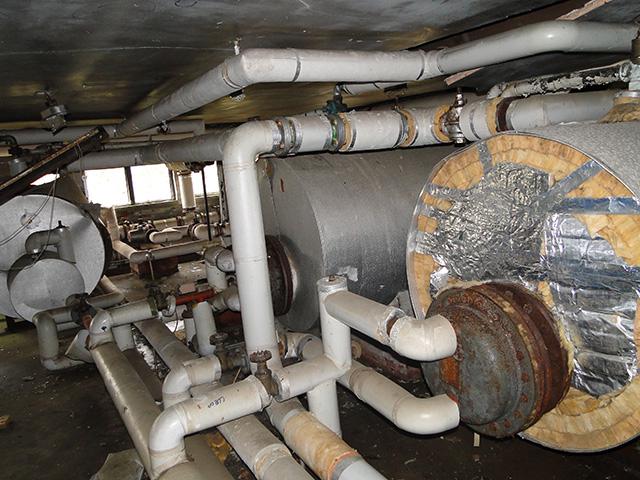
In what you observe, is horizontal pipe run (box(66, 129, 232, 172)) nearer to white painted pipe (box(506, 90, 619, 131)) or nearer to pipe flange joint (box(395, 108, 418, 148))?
pipe flange joint (box(395, 108, 418, 148))

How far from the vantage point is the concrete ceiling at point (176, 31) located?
1743 mm

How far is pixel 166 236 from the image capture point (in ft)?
28.8

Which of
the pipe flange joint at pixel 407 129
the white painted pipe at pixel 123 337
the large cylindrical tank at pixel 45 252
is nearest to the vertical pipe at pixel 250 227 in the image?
the pipe flange joint at pixel 407 129

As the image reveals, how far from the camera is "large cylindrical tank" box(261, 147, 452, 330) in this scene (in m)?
2.77

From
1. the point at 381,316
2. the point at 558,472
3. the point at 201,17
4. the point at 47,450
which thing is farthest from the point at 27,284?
the point at 558,472

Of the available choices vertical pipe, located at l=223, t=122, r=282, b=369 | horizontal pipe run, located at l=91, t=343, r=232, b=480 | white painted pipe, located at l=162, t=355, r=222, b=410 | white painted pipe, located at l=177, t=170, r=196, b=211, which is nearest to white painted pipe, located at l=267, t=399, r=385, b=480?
vertical pipe, located at l=223, t=122, r=282, b=369

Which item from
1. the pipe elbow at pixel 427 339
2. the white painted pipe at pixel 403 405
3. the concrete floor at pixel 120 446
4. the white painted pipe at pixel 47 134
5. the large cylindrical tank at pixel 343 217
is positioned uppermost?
the white painted pipe at pixel 47 134

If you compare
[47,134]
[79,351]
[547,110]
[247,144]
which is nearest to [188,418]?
[247,144]

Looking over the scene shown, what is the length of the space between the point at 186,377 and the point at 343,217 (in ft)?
4.48

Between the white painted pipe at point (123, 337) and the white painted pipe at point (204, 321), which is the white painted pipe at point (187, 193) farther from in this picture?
the white painted pipe at point (204, 321)

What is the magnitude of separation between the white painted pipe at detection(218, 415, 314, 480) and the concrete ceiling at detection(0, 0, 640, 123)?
6.47ft

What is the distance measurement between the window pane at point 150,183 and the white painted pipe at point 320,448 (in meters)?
9.69

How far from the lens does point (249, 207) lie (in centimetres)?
233

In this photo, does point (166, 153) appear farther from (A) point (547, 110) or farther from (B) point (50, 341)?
(A) point (547, 110)
